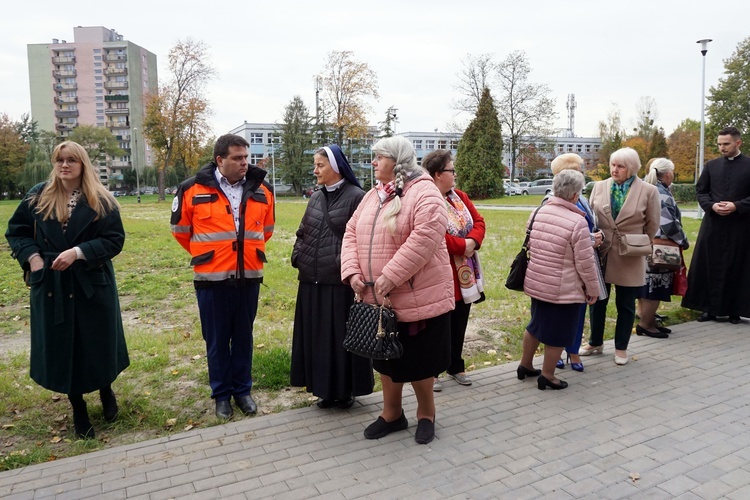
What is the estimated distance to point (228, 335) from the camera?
4445mm

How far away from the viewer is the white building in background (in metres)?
57.2

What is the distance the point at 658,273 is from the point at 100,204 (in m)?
5.76

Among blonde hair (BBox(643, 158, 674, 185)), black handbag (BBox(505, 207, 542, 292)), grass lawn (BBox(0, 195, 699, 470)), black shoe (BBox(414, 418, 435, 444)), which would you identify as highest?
blonde hair (BBox(643, 158, 674, 185))

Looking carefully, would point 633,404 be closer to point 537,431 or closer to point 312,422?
point 537,431

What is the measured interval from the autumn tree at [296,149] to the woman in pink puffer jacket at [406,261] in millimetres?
57367

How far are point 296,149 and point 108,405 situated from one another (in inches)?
2378

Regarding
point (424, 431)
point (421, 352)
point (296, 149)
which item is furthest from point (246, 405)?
point (296, 149)

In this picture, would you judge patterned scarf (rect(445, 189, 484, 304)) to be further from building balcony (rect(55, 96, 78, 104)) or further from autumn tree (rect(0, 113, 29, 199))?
building balcony (rect(55, 96, 78, 104))

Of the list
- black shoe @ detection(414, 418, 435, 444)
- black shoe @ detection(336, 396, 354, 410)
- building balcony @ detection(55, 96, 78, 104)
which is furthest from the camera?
building balcony @ detection(55, 96, 78, 104)

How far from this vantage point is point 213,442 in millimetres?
3885

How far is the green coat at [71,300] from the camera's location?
156 inches

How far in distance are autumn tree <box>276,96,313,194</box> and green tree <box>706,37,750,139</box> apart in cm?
3723

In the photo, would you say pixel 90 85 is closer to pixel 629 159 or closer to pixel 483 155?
pixel 483 155

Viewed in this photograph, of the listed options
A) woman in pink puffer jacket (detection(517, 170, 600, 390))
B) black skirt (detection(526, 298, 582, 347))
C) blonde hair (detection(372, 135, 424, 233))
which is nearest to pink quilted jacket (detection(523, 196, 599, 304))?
woman in pink puffer jacket (detection(517, 170, 600, 390))
